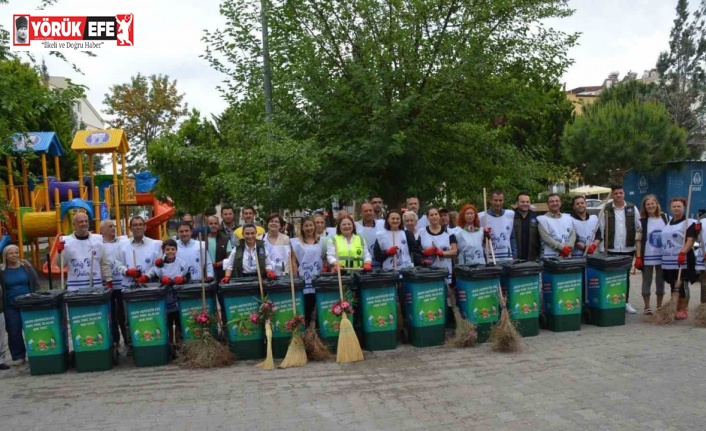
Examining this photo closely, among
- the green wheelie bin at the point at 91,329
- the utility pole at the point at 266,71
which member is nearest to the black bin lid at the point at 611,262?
the utility pole at the point at 266,71

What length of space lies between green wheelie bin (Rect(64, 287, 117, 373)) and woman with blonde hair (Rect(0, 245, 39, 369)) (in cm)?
84

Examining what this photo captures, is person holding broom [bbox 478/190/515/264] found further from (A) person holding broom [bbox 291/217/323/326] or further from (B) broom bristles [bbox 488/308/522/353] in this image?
(A) person holding broom [bbox 291/217/323/326]

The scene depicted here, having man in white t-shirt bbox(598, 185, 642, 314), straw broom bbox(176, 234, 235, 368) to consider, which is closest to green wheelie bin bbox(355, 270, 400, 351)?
straw broom bbox(176, 234, 235, 368)

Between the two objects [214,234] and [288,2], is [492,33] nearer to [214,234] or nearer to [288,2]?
[288,2]

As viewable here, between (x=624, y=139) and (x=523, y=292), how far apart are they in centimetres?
2027

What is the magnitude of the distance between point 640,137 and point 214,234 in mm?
21190

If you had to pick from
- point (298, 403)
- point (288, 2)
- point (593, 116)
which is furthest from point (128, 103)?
point (298, 403)

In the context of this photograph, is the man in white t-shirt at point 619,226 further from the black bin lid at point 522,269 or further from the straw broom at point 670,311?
the black bin lid at point 522,269

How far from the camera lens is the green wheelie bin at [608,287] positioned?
7883mm

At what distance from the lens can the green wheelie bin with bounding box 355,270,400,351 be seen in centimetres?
714

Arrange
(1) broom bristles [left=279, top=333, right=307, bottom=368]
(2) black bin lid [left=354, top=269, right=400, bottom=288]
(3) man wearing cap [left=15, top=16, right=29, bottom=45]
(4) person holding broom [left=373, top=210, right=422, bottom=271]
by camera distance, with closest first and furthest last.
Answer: (1) broom bristles [left=279, top=333, right=307, bottom=368] → (2) black bin lid [left=354, top=269, right=400, bottom=288] → (4) person holding broom [left=373, top=210, right=422, bottom=271] → (3) man wearing cap [left=15, top=16, right=29, bottom=45]

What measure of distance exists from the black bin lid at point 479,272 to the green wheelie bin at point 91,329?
400 centimetres

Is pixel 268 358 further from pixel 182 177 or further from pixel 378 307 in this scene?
pixel 182 177

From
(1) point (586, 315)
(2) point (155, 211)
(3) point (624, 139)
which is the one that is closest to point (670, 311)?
(1) point (586, 315)
